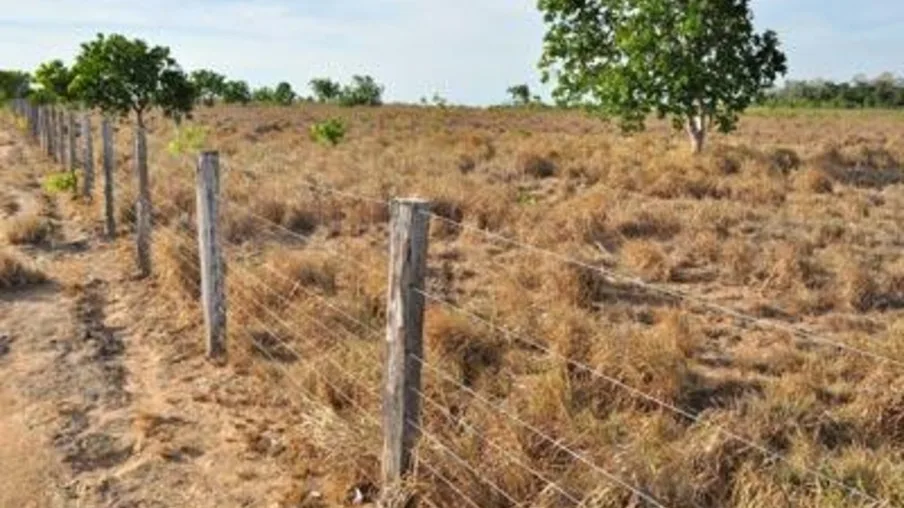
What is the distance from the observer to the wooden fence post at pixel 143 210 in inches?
389

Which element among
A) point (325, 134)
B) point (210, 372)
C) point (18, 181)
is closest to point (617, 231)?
point (210, 372)

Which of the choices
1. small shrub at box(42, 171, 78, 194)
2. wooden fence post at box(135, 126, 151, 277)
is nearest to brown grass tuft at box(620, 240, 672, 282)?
wooden fence post at box(135, 126, 151, 277)

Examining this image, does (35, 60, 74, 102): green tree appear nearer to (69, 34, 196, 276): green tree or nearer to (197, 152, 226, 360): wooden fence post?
(69, 34, 196, 276): green tree

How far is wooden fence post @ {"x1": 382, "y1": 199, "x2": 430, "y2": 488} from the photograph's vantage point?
4363 millimetres

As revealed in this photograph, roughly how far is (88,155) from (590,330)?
933 centimetres

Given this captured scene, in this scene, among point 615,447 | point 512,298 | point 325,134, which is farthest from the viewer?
point 325,134

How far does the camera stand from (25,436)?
19.9ft

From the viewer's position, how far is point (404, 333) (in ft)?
14.7

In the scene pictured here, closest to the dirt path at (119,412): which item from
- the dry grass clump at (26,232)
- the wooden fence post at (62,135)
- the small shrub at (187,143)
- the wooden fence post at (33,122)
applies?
the dry grass clump at (26,232)

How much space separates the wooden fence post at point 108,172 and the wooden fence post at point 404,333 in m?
7.67

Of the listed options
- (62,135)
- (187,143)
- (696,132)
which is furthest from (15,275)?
(696,132)

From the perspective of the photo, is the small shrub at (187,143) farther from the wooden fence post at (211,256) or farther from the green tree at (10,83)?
the green tree at (10,83)

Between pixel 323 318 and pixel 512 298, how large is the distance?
67.7 inches

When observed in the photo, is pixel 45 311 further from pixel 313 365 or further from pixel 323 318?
pixel 313 365
